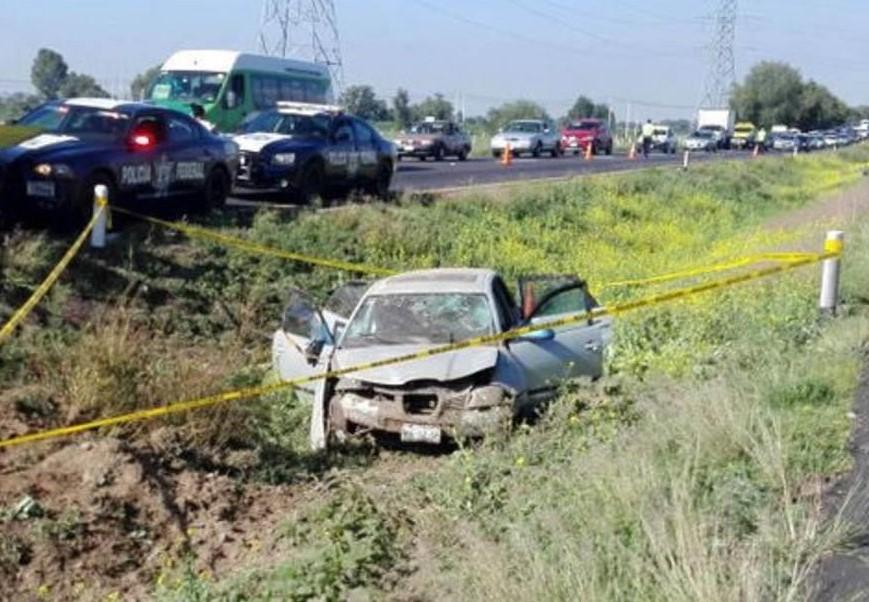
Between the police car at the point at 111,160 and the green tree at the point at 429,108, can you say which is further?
the green tree at the point at 429,108

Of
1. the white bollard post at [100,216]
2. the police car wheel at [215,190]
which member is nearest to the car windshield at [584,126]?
the police car wheel at [215,190]

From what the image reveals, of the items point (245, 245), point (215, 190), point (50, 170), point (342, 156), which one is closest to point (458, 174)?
point (342, 156)

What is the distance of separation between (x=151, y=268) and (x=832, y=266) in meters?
8.17

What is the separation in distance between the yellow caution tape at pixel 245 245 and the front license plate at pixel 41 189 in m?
1.31

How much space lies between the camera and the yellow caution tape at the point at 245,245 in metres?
16.1

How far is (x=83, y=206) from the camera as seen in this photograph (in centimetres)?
1485

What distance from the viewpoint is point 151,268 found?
597 inches

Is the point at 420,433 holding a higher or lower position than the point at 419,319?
lower

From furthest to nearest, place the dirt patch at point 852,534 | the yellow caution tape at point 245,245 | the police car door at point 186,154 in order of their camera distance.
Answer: the police car door at point 186,154 < the yellow caution tape at point 245,245 < the dirt patch at point 852,534

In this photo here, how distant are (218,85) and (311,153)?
7.82m

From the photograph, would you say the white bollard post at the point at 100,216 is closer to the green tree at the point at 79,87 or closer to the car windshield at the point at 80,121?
the car windshield at the point at 80,121

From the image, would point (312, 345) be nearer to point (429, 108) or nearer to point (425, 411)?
point (425, 411)

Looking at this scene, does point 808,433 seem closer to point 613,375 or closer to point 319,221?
point 613,375

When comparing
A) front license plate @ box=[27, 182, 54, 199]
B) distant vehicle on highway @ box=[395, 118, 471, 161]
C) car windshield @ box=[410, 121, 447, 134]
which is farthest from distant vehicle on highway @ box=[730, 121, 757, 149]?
front license plate @ box=[27, 182, 54, 199]
